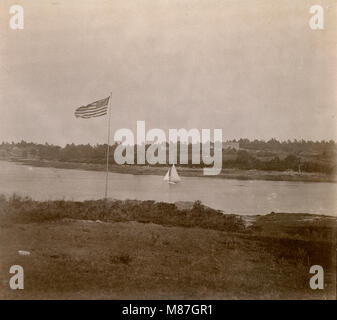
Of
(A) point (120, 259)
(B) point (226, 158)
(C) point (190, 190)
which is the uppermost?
(B) point (226, 158)

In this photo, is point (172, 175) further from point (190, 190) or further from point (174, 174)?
point (190, 190)

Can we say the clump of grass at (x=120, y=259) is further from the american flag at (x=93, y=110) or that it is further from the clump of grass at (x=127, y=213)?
the american flag at (x=93, y=110)

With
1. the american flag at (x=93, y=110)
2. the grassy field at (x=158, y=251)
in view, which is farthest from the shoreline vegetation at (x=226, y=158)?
the grassy field at (x=158, y=251)

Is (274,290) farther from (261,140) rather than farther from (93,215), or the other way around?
(93,215)

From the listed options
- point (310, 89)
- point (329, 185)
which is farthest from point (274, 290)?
point (310, 89)

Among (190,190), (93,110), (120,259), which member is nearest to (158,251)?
(120,259)
